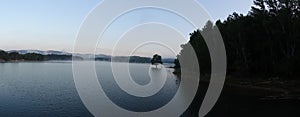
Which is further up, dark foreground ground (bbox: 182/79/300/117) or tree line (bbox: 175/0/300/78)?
tree line (bbox: 175/0/300/78)

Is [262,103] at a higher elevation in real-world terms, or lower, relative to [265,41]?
lower

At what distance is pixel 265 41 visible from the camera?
59.1 m

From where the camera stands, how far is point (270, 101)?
38594mm

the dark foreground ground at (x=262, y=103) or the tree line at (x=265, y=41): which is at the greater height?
the tree line at (x=265, y=41)

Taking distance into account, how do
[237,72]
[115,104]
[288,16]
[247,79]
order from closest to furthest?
1. [115,104]
2. [288,16]
3. [247,79]
4. [237,72]

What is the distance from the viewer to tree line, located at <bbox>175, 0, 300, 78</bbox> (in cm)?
5188

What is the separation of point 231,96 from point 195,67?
42239 millimetres

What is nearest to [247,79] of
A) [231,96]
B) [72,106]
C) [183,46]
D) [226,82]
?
[226,82]

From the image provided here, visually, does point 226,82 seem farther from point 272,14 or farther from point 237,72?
point 272,14

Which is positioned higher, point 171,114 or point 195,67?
point 195,67

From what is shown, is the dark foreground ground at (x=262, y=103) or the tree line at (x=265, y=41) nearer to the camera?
the dark foreground ground at (x=262, y=103)

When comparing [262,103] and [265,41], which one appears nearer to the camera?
[262,103]

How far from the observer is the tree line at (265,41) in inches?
2042

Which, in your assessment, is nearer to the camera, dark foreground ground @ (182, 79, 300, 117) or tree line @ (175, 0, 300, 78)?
dark foreground ground @ (182, 79, 300, 117)
